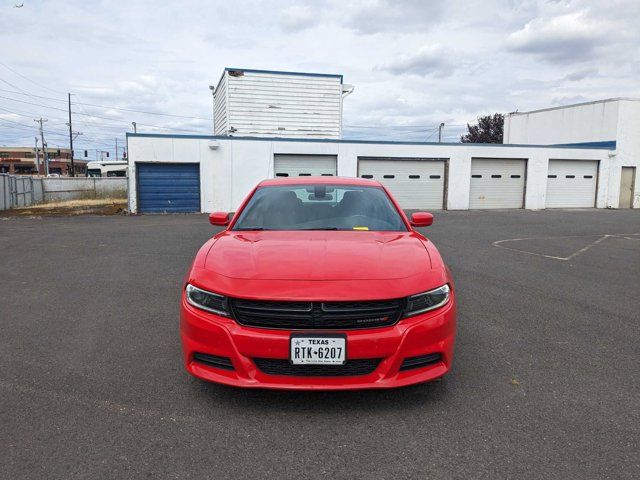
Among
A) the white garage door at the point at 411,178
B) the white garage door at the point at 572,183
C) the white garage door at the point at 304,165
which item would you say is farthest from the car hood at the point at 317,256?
the white garage door at the point at 572,183

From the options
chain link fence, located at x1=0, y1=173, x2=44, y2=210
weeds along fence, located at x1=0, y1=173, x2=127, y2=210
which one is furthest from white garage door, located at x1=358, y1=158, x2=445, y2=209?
weeds along fence, located at x1=0, y1=173, x2=127, y2=210

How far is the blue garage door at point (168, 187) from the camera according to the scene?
20.2m

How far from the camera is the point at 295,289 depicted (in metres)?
2.88

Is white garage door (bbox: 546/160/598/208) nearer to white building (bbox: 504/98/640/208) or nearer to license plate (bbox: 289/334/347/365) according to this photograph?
white building (bbox: 504/98/640/208)

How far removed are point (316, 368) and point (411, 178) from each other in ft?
67.9

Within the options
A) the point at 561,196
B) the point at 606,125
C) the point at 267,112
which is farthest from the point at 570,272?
the point at 606,125

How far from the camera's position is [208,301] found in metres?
3.03

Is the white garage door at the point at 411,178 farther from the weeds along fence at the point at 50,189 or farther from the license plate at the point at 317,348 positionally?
the license plate at the point at 317,348

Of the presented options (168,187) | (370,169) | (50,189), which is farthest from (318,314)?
(50,189)

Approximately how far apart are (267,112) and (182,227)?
30.6 feet

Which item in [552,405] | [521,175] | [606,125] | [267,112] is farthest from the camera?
[606,125]

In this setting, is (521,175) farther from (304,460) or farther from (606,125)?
(304,460)

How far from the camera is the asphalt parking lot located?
2496mm

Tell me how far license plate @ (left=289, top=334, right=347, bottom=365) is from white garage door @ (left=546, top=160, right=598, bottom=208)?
24.9 m
